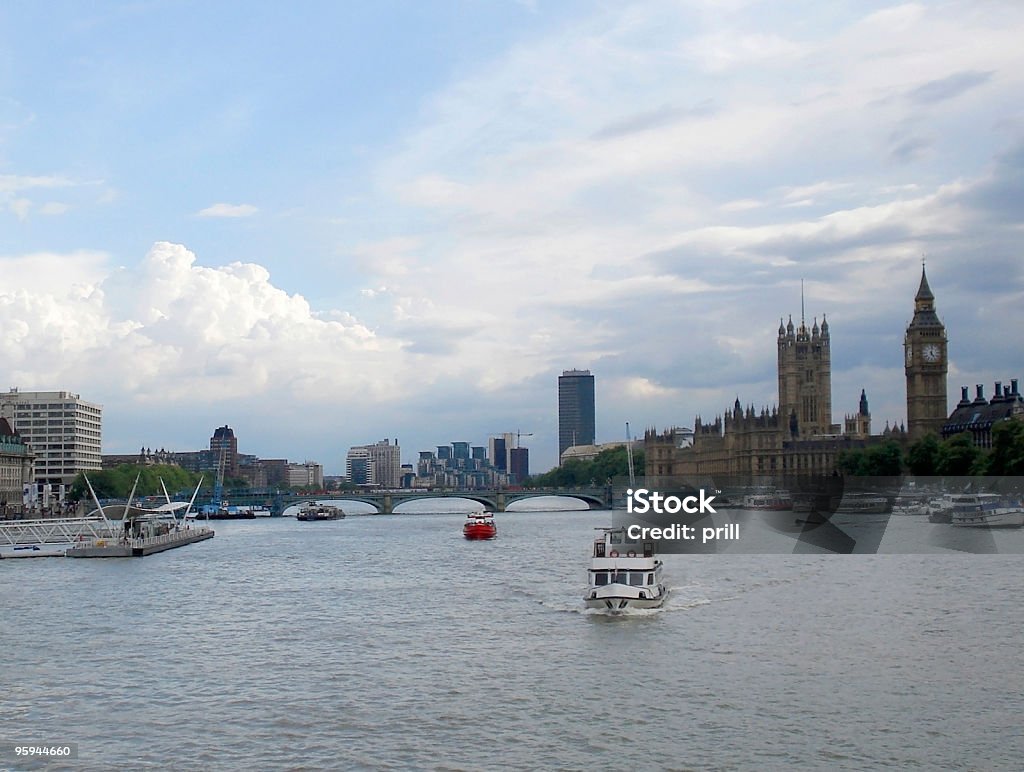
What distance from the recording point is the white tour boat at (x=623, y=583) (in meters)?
53.2

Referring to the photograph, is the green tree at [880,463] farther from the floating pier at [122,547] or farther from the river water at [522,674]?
the river water at [522,674]

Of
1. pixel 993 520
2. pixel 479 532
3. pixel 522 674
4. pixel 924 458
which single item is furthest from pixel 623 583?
pixel 924 458

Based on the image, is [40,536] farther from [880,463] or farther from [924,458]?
[880,463]

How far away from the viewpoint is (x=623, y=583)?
5484cm

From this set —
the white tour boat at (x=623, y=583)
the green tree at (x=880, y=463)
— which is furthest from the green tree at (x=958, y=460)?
the white tour boat at (x=623, y=583)

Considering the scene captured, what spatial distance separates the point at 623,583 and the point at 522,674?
15.6 m

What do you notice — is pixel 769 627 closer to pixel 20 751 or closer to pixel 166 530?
pixel 20 751

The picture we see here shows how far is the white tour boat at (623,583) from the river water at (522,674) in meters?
0.94


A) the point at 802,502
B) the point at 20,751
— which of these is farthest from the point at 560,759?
the point at 802,502

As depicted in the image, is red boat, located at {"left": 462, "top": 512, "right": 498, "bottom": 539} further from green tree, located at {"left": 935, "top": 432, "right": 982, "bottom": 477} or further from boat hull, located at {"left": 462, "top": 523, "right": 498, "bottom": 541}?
green tree, located at {"left": 935, "top": 432, "right": 982, "bottom": 477}

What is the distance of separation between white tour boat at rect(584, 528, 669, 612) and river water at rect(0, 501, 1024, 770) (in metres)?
0.94

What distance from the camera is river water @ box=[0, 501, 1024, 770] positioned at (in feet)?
101

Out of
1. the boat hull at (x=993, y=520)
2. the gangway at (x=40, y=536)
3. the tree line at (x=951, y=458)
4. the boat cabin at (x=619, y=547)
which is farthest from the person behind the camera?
the tree line at (x=951, y=458)

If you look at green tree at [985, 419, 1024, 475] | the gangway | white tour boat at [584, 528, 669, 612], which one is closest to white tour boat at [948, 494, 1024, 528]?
green tree at [985, 419, 1024, 475]
